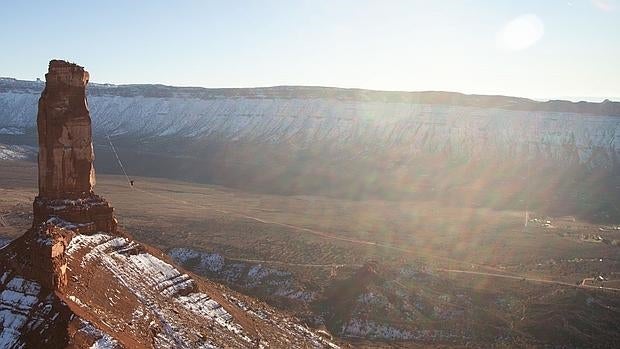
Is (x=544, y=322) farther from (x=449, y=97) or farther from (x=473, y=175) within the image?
(x=449, y=97)

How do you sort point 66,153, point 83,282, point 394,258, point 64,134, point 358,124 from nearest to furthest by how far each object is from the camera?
point 83,282, point 64,134, point 66,153, point 394,258, point 358,124

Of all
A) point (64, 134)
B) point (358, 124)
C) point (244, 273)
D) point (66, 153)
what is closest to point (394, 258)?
point (244, 273)

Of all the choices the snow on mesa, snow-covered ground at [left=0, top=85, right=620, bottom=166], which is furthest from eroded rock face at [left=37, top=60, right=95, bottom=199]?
snow-covered ground at [left=0, top=85, right=620, bottom=166]

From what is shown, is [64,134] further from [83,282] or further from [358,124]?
[358,124]

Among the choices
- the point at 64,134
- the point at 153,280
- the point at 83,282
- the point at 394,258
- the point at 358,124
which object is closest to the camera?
the point at 83,282

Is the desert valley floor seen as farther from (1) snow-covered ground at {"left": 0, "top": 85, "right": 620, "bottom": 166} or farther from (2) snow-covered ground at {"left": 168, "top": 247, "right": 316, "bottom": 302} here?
(1) snow-covered ground at {"left": 0, "top": 85, "right": 620, "bottom": 166}

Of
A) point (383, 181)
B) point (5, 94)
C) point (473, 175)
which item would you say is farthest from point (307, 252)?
point (5, 94)

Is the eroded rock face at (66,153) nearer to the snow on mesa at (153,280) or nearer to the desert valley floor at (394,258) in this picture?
the snow on mesa at (153,280)

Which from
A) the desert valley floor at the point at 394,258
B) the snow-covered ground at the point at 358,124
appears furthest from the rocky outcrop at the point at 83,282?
the snow-covered ground at the point at 358,124

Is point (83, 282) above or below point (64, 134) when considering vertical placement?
below
